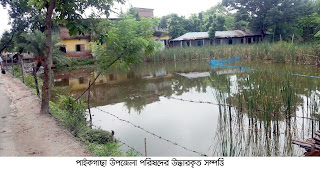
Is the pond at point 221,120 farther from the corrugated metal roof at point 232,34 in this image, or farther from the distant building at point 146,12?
the distant building at point 146,12

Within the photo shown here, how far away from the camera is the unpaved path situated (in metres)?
3.72

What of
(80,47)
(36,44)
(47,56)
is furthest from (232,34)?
(47,56)

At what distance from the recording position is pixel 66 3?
4898 millimetres

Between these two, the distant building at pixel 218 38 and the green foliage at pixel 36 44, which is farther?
the distant building at pixel 218 38

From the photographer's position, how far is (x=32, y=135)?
4.44 m

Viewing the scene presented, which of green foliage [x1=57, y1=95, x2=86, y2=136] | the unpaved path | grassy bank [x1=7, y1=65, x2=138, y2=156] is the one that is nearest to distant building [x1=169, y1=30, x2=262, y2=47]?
green foliage [x1=57, y1=95, x2=86, y2=136]

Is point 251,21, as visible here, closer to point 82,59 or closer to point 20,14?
point 82,59

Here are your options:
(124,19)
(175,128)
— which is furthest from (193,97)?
(124,19)

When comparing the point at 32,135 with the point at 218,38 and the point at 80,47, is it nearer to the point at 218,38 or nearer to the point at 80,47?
the point at 80,47

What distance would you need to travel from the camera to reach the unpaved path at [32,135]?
3715 mm

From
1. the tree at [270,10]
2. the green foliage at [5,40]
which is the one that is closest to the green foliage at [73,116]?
the green foliage at [5,40]

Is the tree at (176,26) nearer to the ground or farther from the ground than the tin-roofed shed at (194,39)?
farther from the ground

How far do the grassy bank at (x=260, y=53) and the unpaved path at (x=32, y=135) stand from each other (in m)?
12.6

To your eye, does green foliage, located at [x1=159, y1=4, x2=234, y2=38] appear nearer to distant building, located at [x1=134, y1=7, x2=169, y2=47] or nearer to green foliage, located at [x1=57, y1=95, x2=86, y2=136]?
distant building, located at [x1=134, y1=7, x2=169, y2=47]
